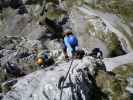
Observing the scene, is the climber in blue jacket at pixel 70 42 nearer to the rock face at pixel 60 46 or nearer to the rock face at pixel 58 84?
the rock face at pixel 60 46

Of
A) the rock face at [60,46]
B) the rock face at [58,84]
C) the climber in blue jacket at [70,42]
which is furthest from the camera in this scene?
the climber in blue jacket at [70,42]

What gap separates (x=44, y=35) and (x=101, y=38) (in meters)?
7.80

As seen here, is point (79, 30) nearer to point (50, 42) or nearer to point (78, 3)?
point (50, 42)

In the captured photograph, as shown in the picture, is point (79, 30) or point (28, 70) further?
point (79, 30)

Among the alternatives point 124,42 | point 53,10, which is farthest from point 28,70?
point 53,10

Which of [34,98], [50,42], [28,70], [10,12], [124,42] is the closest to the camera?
[34,98]

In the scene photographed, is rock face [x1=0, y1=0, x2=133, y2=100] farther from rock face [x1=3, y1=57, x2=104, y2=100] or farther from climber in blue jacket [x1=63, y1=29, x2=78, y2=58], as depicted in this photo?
climber in blue jacket [x1=63, y1=29, x2=78, y2=58]

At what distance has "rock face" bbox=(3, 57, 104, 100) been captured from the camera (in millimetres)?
20188

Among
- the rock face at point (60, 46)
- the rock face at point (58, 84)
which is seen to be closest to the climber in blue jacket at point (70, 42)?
the rock face at point (60, 46)

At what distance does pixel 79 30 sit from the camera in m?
44.2

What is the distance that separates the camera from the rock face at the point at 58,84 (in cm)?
2019

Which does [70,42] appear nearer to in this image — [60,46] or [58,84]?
[58,84]

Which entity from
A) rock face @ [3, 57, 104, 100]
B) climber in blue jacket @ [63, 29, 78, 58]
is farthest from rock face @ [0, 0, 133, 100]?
climber in blue jacket @ [63, 29, 78, 58]

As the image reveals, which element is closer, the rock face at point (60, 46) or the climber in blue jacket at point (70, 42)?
Result: the rock face at point (60, 46)
